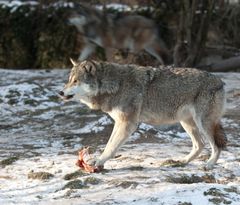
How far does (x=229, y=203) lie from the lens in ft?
19.5

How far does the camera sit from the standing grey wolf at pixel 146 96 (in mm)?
7191

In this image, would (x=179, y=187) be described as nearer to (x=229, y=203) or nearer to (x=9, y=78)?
(x=229, y=203)

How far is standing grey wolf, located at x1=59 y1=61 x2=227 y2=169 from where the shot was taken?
7191mm

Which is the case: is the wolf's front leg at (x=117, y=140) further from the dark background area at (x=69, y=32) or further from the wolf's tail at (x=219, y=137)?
the dark background area at (x=69, y=32)

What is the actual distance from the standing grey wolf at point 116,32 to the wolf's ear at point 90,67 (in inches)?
392

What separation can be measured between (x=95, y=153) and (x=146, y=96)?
4.29ft

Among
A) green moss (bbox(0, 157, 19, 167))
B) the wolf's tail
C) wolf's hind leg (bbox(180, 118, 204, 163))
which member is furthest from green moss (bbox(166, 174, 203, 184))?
green moss (bbox(0, 157, 19, 167))

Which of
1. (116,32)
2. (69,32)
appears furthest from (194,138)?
(69,32)

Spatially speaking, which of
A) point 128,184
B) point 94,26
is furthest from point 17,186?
point 94,26

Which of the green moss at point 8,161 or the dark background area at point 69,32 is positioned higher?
the dark background area at point 69,32

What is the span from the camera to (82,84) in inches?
283

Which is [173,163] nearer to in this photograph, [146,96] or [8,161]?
[146,96]

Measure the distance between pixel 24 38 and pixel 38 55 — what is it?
65 cm

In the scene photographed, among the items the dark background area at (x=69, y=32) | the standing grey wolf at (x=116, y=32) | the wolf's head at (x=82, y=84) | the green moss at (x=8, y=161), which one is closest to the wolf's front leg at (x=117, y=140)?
the wolf's head at (x=82, y=84)
